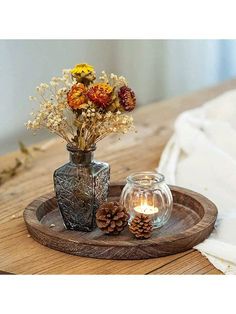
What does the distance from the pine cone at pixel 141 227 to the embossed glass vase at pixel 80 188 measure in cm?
9

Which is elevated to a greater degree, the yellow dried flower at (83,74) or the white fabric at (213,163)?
the yellow dried flower at (83,74)

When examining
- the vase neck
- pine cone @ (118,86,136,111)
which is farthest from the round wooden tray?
pine cone @ (118,86,136,111)

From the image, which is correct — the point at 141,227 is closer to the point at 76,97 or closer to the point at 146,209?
the point at 146,209

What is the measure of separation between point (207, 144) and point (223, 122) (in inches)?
5.3

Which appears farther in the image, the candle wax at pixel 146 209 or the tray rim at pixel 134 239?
the candle wax at pixel 146 209

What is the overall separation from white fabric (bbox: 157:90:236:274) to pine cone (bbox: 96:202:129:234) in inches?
5.6

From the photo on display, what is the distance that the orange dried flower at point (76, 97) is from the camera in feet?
3.99

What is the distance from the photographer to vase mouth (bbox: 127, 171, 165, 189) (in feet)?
4.35

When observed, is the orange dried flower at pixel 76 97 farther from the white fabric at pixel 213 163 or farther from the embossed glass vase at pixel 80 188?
the white fabric at pixel 213 163

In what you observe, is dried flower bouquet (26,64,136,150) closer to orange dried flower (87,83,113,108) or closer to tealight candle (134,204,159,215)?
orange dried flower (87,83,113,108)

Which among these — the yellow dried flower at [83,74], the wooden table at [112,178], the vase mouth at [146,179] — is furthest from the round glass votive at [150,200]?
the yellow dried flower at [83,74]
